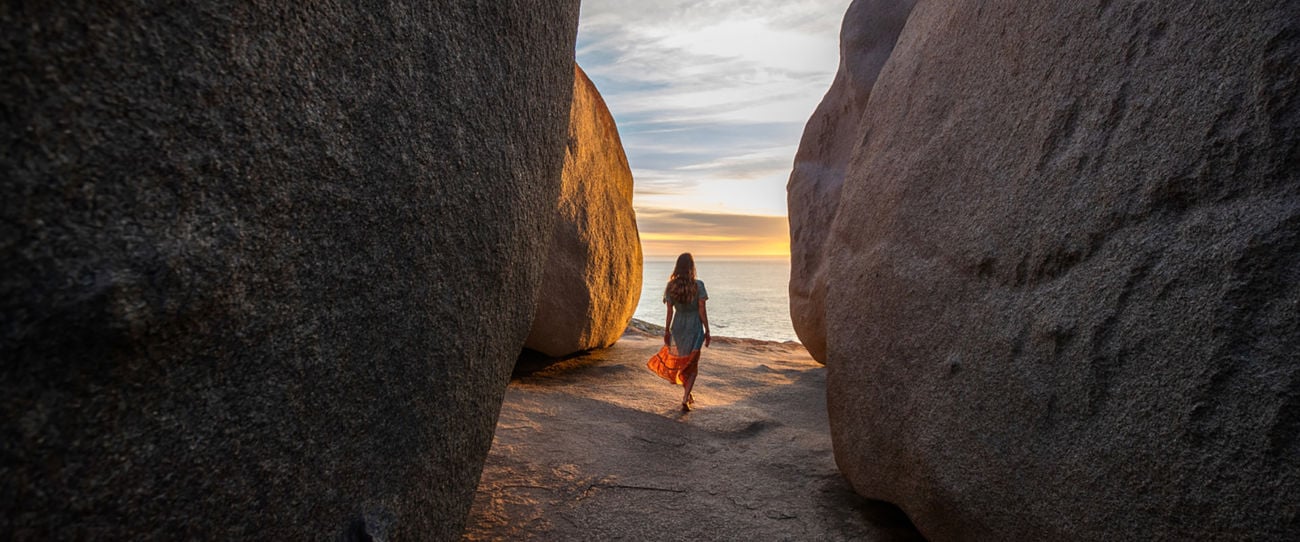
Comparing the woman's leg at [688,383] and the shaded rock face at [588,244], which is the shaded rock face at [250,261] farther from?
the shaded rock face at [588,244]

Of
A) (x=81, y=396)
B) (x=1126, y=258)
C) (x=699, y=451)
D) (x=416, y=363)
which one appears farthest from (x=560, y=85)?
(x=699, y=451)

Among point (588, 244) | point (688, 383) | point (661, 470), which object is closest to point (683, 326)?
point (688, 383)

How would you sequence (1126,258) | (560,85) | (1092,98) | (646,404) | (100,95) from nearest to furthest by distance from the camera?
(100,95), (1126,258), (1092,98), (560,85), (646,404)

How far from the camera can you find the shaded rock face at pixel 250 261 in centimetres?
76

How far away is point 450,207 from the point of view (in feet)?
4.67

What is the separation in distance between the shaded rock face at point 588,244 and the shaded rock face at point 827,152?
1.65m

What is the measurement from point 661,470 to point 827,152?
3829 mm

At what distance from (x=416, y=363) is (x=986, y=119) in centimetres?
193

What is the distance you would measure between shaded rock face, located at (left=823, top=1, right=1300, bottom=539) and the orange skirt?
2.31m

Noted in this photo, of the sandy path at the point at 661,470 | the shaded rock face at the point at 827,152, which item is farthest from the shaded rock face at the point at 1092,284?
the shaded rock face at the point at 827,152

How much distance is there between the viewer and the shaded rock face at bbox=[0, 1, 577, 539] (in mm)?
764

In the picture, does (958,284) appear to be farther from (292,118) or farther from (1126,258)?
(292,118)

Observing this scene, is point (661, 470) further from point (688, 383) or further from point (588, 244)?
point (588, 244)

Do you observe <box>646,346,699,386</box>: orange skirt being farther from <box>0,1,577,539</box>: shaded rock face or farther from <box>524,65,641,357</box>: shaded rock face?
<box>0,1,577,539</box>: shaded rock face
